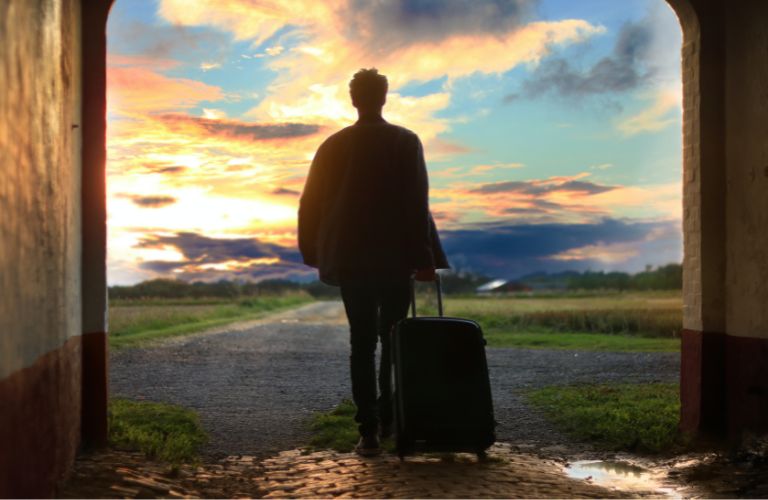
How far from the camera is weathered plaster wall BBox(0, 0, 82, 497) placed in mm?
3570

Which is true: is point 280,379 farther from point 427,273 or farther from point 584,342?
point 584,342

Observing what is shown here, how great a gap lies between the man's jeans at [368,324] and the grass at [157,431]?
1.30 meters

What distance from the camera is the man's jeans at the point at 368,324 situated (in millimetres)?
5719

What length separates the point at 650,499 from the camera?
5082mm

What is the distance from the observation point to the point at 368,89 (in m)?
5.93

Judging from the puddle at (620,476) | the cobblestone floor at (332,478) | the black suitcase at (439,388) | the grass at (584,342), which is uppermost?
the black suitcase at (439,388)

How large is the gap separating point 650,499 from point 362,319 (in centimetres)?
212

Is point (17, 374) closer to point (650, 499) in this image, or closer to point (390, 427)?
point (390, 427)

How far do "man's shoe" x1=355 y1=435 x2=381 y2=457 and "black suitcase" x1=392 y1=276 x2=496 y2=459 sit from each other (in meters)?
0.37

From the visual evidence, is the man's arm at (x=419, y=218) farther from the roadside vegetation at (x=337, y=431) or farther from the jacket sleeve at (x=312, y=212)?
the roadside vegetation at (x=337, y=431)

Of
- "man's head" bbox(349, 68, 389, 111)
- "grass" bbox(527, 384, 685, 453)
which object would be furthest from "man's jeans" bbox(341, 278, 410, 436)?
"grass" bbox(527, 384, 685, 453)

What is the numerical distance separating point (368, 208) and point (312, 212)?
0.46 meters

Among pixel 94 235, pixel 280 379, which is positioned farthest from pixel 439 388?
pixel 280 379

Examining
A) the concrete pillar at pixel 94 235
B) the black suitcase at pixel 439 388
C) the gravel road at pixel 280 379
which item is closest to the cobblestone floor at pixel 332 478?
the black suitcase at pixel 439 388
